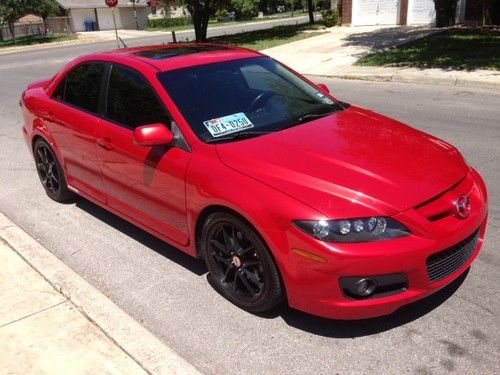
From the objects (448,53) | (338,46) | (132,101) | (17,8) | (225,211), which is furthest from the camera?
(17,8)

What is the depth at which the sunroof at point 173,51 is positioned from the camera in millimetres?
4359

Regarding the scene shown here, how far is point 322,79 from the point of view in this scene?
13594 millimetres

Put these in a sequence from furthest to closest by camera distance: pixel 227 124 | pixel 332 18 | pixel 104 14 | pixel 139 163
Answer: pixel 104 14 → pixel 332 18 → pixel 139 163 → pixel 227 124

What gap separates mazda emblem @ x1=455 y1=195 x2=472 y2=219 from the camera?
3105 millimetres

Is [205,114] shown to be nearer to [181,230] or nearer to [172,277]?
[181,230]

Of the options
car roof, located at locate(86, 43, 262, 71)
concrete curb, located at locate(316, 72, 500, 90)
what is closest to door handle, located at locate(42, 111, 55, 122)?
car roof, located at locate(86, 43, 262, 71)

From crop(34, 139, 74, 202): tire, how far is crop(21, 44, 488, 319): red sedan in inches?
16.7

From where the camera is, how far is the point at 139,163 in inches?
155

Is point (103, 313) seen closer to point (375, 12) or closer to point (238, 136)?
point (238, 136)

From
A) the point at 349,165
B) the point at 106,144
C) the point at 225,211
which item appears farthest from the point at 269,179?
the point at 106,144

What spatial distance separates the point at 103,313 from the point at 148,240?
4.06ft

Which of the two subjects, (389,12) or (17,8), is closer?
(389,12)

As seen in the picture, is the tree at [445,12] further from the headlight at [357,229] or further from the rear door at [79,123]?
the headlight at [357,229]

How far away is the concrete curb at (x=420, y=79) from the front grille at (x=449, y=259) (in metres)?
8.54
